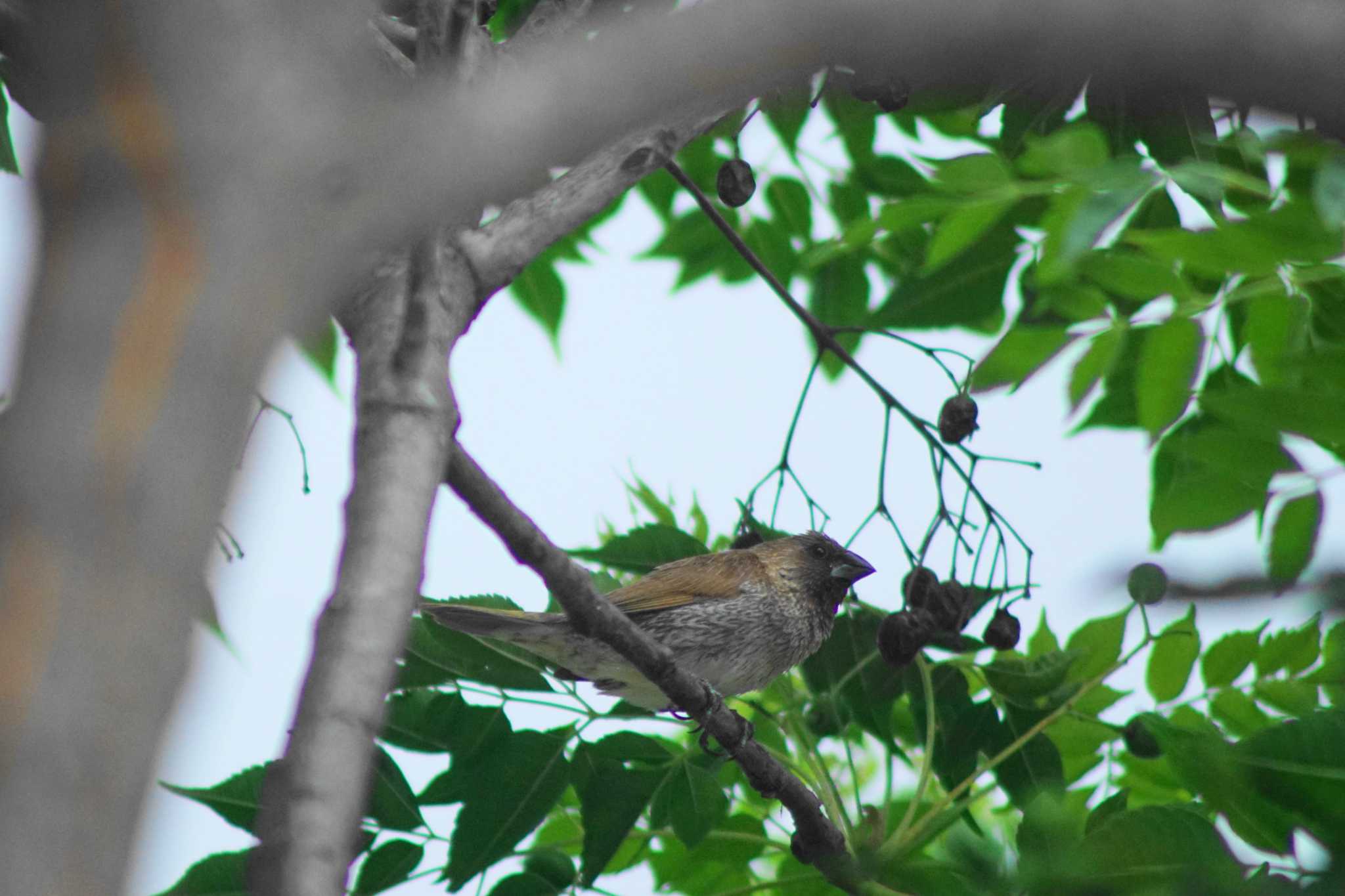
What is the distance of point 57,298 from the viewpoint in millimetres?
835

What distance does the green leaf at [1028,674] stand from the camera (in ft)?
12.0

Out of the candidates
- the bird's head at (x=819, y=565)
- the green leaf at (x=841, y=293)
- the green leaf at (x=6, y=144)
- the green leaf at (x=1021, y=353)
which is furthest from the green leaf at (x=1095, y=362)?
the green leaf at (x=6, y=144)

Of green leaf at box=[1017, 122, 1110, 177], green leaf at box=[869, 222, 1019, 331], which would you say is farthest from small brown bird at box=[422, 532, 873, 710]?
green leaf at box=[1017, 122, 1110, 177]

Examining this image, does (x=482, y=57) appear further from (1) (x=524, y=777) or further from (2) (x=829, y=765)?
(2) (x=829, y=765)

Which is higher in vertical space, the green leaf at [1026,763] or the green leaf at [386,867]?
the green leaf at [1026,763]

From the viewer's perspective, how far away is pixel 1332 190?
195cm

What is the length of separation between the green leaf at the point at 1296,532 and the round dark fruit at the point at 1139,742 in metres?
0.70

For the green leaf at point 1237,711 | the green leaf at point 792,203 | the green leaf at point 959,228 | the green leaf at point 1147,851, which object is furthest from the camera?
the green leaf at point 792,203

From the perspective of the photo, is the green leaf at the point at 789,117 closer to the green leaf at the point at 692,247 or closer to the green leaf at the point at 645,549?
the green leaf at the point at 692,247

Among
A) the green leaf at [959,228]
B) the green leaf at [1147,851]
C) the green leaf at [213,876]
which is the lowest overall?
the green leaf at [1147,851]

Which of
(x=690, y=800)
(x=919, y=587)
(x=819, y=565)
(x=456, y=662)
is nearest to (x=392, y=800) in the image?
(x=456, y=662)

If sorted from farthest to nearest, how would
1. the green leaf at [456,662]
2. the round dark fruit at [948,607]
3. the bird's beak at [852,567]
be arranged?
the bird's beak at [852,567], the round dark fruit at [948,607], the green leaf at [456,662]

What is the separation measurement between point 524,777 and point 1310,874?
7.31 feet

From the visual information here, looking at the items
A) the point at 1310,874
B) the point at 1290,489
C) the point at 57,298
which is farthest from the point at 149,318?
the point at 1290,489
